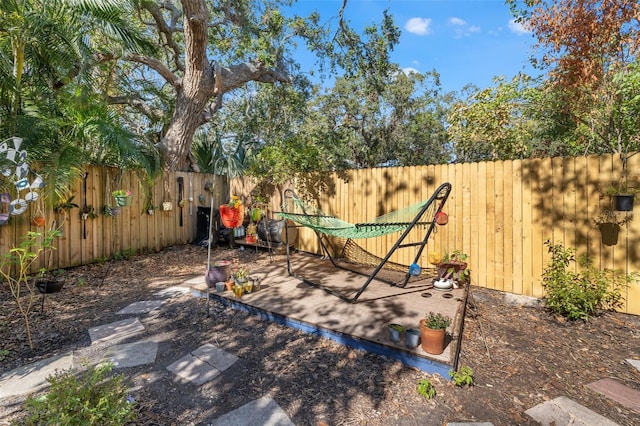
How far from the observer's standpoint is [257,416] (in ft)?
5.47

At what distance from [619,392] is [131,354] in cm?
337

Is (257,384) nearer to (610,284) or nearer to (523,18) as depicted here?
(610,284)

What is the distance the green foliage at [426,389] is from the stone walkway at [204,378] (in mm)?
212

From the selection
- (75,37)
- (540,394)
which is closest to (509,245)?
(540,394)

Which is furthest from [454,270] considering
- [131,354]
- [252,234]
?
[252,234]

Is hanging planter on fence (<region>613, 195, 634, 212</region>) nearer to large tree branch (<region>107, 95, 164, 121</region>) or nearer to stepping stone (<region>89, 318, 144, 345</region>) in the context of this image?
stepping stone (<region>89, 318, 144, 345</region>)

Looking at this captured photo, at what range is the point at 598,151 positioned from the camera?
6.08m

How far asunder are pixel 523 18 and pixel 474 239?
3874 millimetres

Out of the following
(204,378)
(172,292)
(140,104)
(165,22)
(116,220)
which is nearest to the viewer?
(204,378)

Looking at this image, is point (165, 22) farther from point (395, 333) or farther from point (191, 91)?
point (395, 333)

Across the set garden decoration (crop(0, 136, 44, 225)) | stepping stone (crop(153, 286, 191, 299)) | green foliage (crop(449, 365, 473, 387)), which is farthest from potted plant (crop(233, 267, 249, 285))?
green foliage (crop(449, 365, 473, 387))

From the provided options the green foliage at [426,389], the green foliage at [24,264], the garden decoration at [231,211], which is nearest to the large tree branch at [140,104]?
the green foliage at [24,264]

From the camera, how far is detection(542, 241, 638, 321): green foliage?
2.91 m

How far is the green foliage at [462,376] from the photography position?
194 cm
